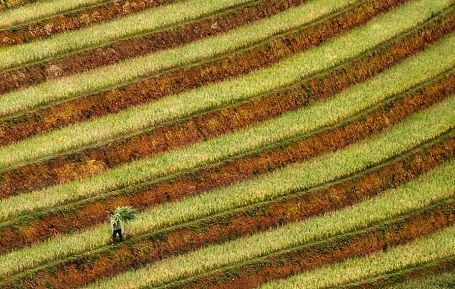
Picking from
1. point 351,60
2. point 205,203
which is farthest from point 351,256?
point 351,60

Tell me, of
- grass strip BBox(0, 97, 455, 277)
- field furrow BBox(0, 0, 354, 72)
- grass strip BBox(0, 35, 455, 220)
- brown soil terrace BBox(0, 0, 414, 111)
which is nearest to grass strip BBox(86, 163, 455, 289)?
grass strip BBox(0, 97, 455, 277)

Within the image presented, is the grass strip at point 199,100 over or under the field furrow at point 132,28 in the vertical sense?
under

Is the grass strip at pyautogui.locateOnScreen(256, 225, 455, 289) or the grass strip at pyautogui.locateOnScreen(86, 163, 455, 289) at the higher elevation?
the grass strip at pyautogui.locateOnScreen(86, 163, 455, 289)

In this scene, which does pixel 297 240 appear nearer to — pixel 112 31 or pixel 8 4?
pixel 112 31

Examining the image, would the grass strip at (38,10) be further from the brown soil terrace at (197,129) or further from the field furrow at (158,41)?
the brown soil terrace at (197,129)

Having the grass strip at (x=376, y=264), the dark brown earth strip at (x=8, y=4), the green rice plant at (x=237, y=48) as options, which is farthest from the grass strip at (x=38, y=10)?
the grass strip at (x=376, y=264)

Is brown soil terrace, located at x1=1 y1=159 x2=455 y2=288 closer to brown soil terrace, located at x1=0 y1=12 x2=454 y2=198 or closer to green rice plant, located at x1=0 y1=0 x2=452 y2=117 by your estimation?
brown soil terrace, located at x1=0 y1=12 x2=454 y2=198

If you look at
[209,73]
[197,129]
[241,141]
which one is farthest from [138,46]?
[241,141]
